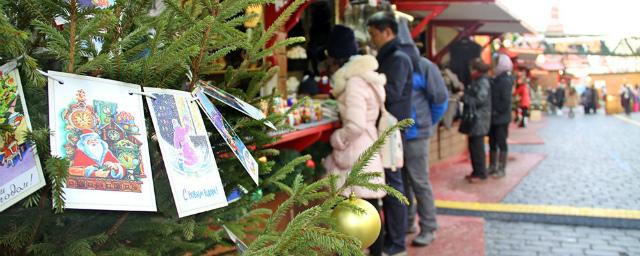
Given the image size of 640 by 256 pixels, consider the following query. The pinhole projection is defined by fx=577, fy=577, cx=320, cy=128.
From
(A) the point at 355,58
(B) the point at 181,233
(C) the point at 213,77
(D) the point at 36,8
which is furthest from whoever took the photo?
(C) the point at 213,77

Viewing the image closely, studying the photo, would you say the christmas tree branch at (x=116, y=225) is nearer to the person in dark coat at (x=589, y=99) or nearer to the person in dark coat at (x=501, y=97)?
the person in dark coat at (x=501, y=97)

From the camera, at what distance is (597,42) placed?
2672cm

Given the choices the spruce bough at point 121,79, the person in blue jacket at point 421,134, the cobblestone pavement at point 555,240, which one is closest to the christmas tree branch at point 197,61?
the spruce bough at point 121,79

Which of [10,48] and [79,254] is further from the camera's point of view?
[79,254]

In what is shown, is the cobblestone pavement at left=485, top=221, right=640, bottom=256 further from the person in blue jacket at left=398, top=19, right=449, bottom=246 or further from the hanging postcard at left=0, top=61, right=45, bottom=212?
the hanging postcard at left=0, top=61, right=45, bottom=212

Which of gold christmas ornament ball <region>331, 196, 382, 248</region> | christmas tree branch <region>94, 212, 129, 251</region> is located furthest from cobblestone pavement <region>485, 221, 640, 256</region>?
christmas tree branch <region>94, 212, 129, 251</region>

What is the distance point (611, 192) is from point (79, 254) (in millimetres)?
7271

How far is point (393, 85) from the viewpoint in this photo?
14.4 ft

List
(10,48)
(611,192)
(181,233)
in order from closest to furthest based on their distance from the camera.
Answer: (10,48), (181,233), (611,192)

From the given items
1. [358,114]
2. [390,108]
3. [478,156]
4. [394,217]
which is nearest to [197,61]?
[358,114]

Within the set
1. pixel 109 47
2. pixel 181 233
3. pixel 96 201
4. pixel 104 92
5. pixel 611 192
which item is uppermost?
Answer: pixel 109 47

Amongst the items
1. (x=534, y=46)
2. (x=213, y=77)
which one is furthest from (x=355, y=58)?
(x=534, y=46)

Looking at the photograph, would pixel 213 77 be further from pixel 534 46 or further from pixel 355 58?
pixel 534 46

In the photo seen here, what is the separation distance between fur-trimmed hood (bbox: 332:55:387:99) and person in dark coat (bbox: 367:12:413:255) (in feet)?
0.66
